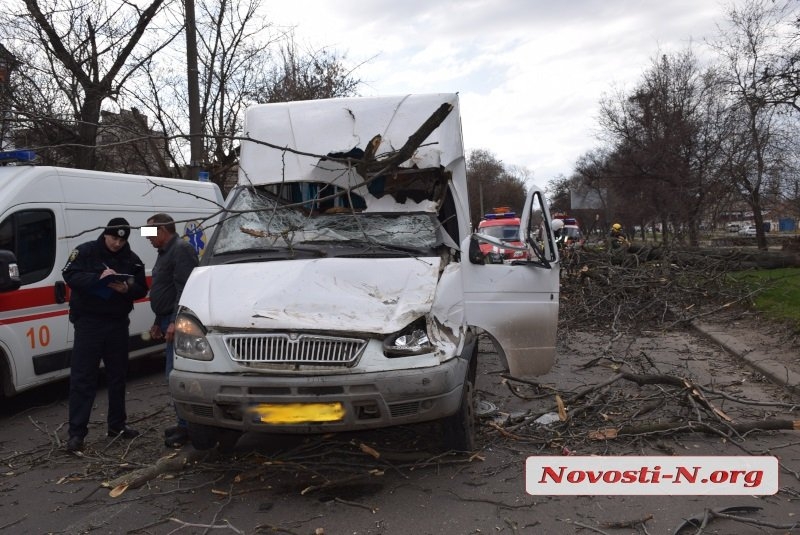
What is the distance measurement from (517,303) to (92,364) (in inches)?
136

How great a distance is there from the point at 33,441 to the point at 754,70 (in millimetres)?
19766

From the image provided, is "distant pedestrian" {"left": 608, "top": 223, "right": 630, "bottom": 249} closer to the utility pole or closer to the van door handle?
the utility pole

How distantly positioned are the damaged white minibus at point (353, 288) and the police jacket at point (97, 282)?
2.96 feet

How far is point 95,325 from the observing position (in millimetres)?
5387

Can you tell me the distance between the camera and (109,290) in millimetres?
5367

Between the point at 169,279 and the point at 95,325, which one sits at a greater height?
the point at 169,279

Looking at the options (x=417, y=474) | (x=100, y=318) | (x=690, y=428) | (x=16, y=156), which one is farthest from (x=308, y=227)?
(x=16, y=156)

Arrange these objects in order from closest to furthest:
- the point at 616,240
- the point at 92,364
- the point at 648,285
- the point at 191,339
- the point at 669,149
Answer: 1. the point at 191,339
2. the point at 92,364
3. the point at 648,285
4. the point at 616,240
5. the point at 669,149

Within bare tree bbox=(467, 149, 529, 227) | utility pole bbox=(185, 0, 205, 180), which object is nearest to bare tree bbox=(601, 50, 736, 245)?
utility pole bbox=(185, 0, 205, 180)

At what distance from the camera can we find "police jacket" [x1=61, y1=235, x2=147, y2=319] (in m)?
5.24

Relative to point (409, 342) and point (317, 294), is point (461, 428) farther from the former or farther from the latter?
point (317, 294)

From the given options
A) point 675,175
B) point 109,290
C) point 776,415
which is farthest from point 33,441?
point 675,175

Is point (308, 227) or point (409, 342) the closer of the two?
point (409, 342)

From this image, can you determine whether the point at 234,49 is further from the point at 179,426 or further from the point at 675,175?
the point at 675,175
